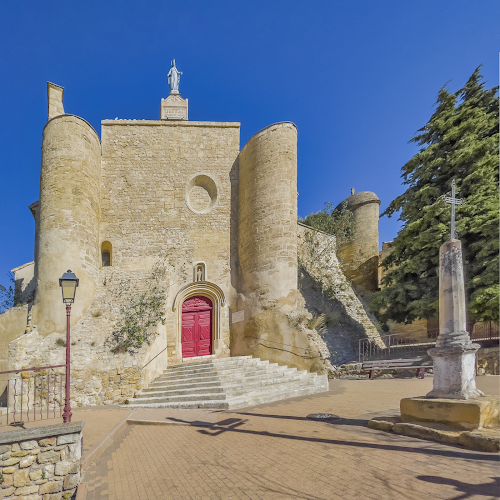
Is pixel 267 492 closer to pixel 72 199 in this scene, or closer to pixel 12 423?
pixel 12 423

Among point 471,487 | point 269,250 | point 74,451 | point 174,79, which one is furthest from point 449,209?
point 174,79

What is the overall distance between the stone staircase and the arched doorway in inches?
69.3

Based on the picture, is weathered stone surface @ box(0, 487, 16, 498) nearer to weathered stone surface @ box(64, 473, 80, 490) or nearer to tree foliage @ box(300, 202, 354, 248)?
weathered stone surface @ box(64, 473, 80, 490)

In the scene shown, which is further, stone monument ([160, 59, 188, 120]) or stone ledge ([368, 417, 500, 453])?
stone monument ([160, 59, 188, 120])

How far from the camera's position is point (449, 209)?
12031mm

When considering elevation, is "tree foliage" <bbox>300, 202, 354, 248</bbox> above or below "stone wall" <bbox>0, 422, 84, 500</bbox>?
above

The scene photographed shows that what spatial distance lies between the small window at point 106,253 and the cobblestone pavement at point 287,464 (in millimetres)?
8695

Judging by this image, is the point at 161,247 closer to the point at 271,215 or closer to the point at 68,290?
the point at 271,215

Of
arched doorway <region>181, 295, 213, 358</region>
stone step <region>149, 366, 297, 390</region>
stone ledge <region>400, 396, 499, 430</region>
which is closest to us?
stone ledge <region>400, 396, 499, 430</region>

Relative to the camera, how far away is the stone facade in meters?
10.8

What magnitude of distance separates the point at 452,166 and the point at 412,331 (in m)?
9.88

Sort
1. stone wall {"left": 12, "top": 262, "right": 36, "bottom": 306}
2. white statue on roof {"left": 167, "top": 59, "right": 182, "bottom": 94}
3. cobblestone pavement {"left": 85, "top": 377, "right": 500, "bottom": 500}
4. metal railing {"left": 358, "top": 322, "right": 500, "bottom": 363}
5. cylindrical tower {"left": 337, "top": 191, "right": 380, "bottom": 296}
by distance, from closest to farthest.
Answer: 1. cobblestone pavement {"left": 85, "top": 377, "right": 500, "bottom": 500}
2. metal railing {"left": 358, "top": 322, "right": 500, "bottom": 363}
3. stone wall {"left": 12, "top": 262, "right": 36, "bottom": 306}
4. white statue on roof {"left": 167, "top": 59, "right": 182, "bottom": 94}
5. cylindrical tower {"left": 337, "top": 191, "right": 380, "bottom": 296}

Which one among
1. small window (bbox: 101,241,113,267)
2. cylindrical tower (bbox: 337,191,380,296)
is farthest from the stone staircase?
cylindrical tower (bbox: 337,191,380,296)

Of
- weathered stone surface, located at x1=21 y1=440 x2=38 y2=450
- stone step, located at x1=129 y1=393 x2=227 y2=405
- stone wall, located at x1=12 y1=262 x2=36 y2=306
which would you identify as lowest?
stone step, located at x1=129 y1=393 x2=227 y2=405
